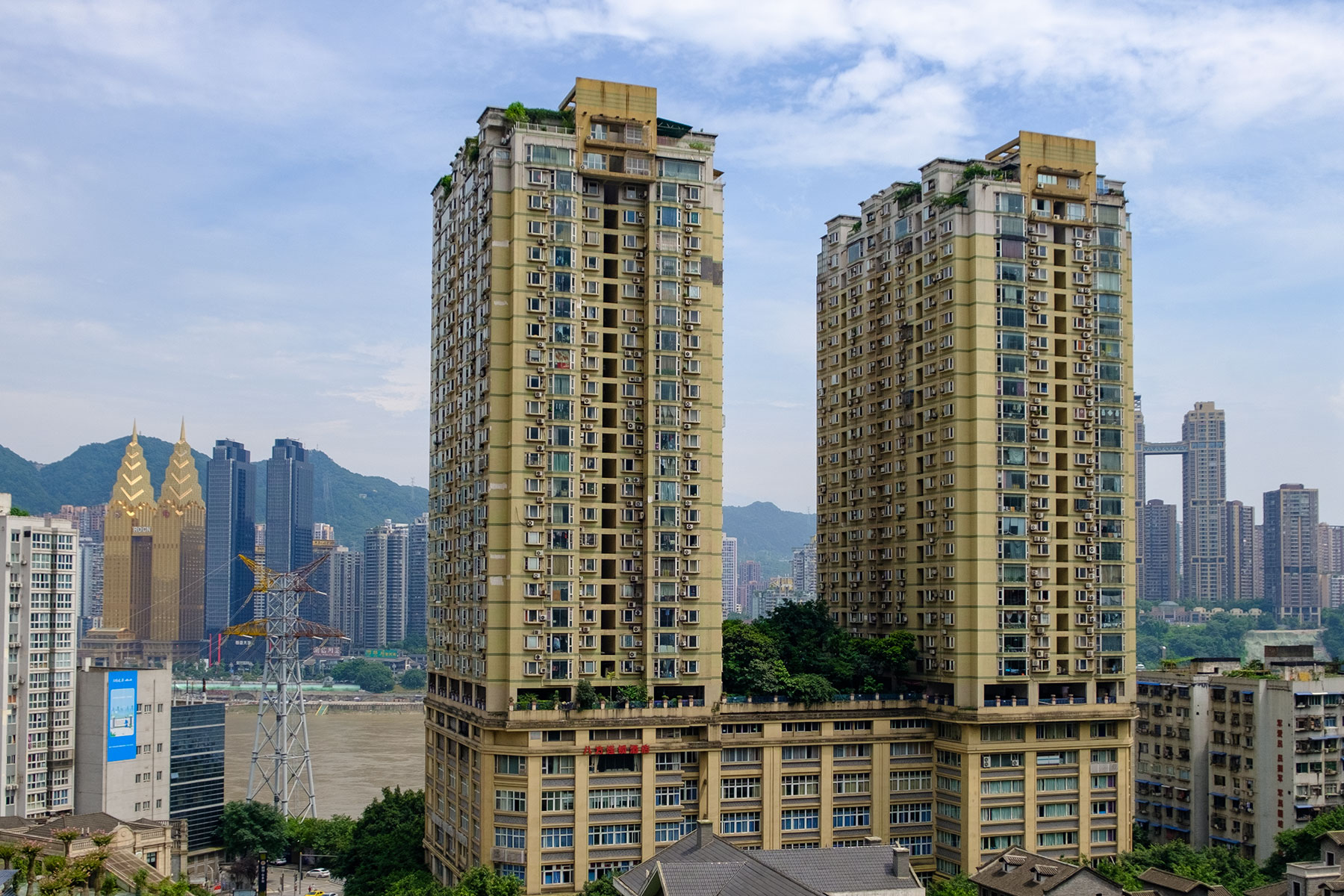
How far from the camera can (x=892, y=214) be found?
66.6 metres

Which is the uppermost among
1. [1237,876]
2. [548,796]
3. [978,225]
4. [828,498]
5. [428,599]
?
[978,225]

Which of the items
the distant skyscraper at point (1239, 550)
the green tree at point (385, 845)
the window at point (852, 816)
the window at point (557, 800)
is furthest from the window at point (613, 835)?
the distant skyscraper at point (1239, 550)

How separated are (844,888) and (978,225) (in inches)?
1332

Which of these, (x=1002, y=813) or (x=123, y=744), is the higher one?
(x=1002, y=813)

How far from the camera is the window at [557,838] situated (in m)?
51.5

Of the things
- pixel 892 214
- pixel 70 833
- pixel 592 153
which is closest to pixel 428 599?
pixel 70 833

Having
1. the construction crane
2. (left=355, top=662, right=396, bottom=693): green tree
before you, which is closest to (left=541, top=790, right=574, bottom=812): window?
the construction crane

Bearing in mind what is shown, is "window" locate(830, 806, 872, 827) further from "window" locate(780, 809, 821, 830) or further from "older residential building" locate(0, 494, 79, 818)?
"older residential building" locate(0, 494, 79, 818)

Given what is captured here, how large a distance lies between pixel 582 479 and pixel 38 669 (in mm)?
39769

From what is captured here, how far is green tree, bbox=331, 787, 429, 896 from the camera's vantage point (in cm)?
6384

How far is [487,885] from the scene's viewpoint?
165 feet

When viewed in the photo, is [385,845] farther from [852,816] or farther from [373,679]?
[373,679]

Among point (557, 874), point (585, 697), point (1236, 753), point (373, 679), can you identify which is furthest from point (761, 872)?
point (373, 679)

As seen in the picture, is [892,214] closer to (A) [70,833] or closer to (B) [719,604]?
(B) [719,604]
